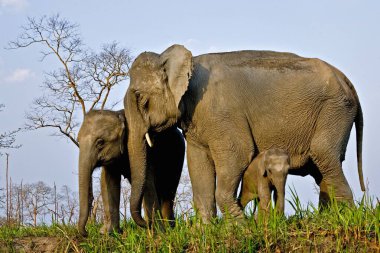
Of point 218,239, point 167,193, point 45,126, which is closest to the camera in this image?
point 218,239

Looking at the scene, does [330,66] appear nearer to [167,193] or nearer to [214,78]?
[214,78]

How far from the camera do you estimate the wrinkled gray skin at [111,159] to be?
998cm

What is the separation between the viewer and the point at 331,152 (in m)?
10.4

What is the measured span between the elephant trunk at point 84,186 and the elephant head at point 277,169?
7.81 feet

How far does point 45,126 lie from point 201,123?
63.9 feet

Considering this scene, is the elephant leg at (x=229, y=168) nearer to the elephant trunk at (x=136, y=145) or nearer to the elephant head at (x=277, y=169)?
the elephant head at (x=277, y=169)

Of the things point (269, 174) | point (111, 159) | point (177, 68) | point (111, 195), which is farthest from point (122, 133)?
point (269, 174)

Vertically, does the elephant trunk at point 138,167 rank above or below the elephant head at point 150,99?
below

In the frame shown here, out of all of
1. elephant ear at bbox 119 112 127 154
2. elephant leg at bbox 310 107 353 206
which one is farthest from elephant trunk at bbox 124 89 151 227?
elephant leg at bbox 310 107 353 206

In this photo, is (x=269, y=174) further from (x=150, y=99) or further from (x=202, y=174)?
(x=150, y=99)

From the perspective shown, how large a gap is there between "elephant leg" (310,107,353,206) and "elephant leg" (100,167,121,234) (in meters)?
2.95

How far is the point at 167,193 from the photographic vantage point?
11406 millimetres

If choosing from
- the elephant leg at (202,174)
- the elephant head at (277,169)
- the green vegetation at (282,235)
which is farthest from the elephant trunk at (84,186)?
the elephant head at (277,169)

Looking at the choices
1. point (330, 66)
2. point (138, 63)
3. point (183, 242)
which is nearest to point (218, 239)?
point (183, 242)
